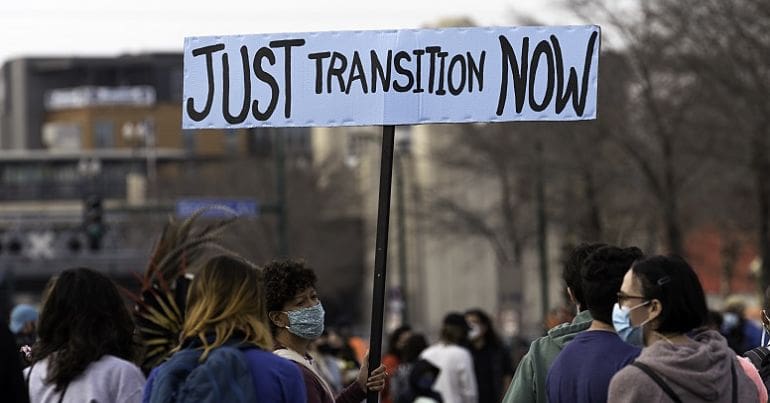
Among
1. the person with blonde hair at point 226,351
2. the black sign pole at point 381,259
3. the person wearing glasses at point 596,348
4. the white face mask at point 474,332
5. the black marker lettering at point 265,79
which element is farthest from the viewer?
the white face mask at point 474,332

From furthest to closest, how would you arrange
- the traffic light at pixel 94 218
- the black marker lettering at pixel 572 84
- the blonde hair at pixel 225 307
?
1. the traffic light at pixel 94 218
2. the black marker lettering at pixel 572 84
3. the blonde hair at pixel 225 307

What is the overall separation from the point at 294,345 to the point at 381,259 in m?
0.62

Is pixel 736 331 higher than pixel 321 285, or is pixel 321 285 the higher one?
pixel 736 331

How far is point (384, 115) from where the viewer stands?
24.5 ft

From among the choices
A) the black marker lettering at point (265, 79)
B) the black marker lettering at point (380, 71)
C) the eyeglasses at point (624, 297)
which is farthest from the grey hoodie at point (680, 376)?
the black marker lettering at point (265, 79)

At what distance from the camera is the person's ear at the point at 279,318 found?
6883 millimetres

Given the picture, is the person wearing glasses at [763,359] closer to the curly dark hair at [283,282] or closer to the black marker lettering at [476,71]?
the black marker lettering at [476,71]

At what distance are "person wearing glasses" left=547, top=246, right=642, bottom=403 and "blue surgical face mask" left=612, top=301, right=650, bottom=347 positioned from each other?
0.07 meters

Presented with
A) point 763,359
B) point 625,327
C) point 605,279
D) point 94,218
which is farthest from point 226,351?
point 94,218

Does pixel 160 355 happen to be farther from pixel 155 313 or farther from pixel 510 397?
pixel 510 397

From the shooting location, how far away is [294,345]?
6.89 meters

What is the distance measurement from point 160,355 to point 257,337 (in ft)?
8.39

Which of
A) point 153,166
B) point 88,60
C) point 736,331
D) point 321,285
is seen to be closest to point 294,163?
point 321,285

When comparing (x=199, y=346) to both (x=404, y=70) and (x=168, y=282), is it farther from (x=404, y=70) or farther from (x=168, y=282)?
(x=168, y=282)
